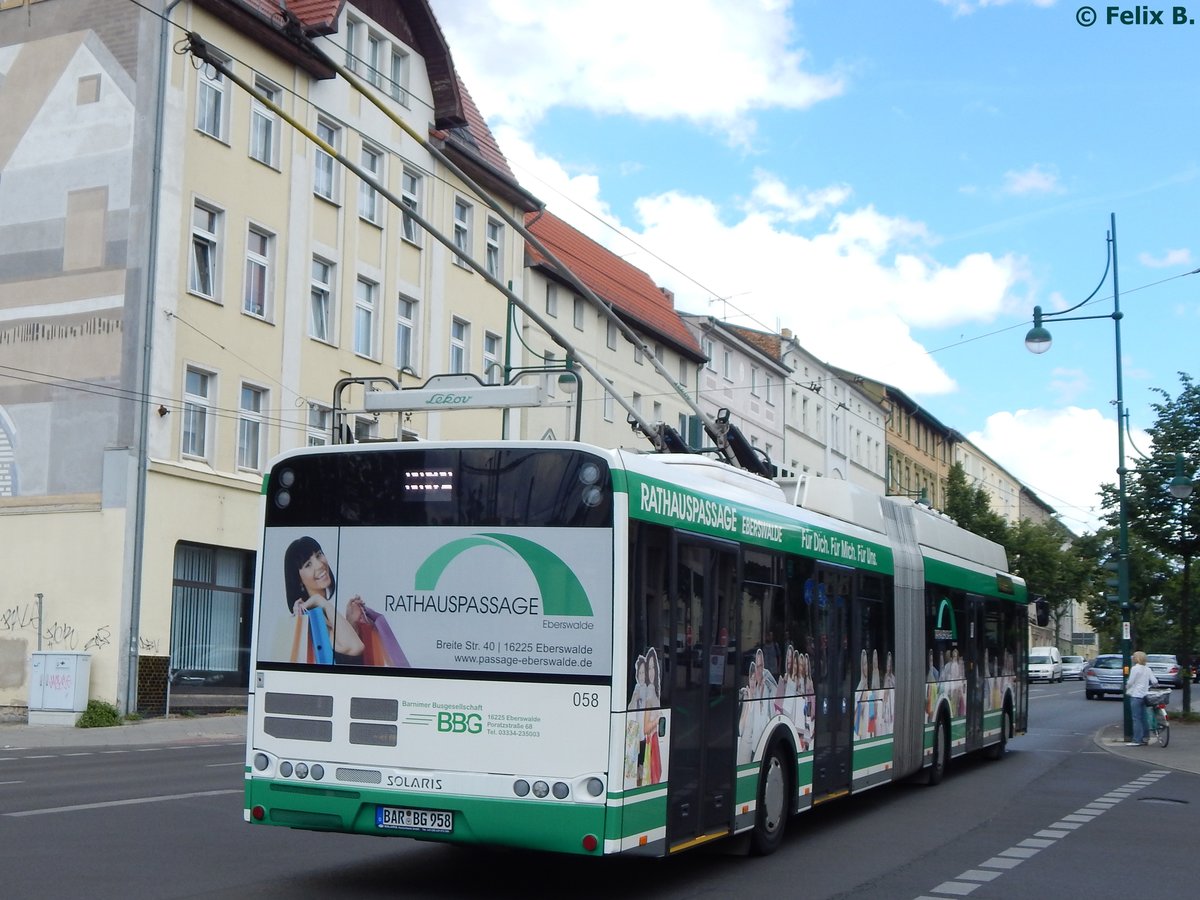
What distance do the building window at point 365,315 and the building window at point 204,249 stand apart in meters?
5.06

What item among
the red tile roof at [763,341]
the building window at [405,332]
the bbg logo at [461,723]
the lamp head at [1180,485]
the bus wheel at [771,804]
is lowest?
the bus wheel at [771,804]

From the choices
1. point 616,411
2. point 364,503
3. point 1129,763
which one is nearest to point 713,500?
point 364,503

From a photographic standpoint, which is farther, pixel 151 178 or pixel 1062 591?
pixel 1062 591

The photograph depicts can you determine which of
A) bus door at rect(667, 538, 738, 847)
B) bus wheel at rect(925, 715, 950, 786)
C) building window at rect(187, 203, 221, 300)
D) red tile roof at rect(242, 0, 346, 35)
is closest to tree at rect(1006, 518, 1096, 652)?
red tile roof at rect(242, 0, 346, 35)

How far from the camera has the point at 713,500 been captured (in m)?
10.4

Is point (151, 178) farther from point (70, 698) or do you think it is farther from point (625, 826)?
point (625, 826)

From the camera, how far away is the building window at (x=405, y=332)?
3769 centimetres

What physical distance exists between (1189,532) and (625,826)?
90.9 ft

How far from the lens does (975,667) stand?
784 inches

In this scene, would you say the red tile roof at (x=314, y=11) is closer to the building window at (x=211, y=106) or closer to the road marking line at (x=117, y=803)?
the building window at (x=211, y=106)

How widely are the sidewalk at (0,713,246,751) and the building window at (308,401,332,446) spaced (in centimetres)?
687

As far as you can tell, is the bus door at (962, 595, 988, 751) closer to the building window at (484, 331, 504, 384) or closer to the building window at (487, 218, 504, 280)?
the building window at (484, 331, 504, 384)

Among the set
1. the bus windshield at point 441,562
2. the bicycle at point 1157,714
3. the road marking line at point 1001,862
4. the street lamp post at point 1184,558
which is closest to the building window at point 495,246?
the street lamp post at point 1184,558

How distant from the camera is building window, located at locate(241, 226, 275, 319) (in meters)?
32.3
